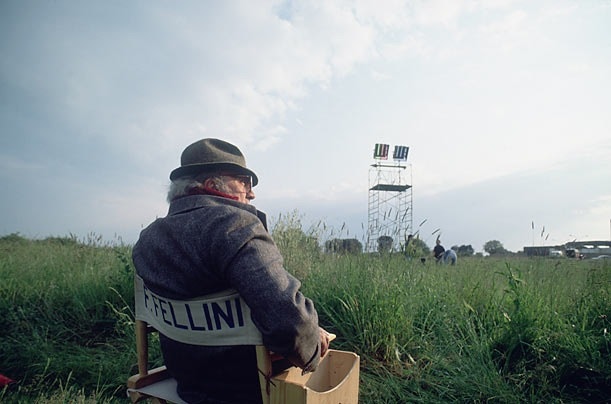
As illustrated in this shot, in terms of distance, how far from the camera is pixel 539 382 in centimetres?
258

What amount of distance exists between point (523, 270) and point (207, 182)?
3.73 m

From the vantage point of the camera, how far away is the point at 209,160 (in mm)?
1688

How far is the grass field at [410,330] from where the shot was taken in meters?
2.64

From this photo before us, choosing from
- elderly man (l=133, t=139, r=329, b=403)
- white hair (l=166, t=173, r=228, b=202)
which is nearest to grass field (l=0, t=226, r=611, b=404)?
elderly man (l=133, t=139, r=329, b=403)

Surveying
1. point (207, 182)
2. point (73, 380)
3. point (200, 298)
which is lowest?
point (73, 380)

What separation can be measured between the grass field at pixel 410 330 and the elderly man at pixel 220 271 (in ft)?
5.11

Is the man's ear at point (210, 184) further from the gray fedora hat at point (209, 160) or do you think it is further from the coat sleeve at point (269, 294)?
the coat sleeve at point (269, 294)

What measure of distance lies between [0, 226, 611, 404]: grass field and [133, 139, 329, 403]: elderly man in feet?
5.11

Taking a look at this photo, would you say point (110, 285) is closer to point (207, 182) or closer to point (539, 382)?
point (207, 182)

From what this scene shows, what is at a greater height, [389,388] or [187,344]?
[187,344]

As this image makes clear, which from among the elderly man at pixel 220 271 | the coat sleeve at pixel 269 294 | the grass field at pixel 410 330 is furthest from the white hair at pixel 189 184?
the grass field at pixel 410 330

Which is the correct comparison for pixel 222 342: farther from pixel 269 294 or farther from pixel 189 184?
pixel 189 184

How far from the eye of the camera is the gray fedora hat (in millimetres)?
1680

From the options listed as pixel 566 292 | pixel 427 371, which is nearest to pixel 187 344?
pixel 427 371
